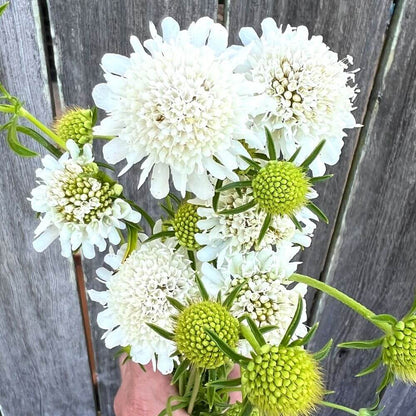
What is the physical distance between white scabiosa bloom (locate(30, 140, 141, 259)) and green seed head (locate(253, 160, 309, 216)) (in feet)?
0.40

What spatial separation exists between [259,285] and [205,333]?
0.08 metres

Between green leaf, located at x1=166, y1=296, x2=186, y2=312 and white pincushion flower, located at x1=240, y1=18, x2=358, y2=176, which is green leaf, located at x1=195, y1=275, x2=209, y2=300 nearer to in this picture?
green leaf, located at x1=166, y1=296, x2=186, y2=312

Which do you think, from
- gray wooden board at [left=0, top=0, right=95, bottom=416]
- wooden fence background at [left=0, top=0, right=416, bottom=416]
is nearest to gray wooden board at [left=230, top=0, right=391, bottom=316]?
wooden fence background at [left=0, top=0, right=416, bottom=416]

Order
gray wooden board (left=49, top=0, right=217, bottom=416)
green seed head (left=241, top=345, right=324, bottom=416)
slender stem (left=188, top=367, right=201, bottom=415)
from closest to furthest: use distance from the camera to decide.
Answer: green seed head (left=241, top=345, right=324, bottom=416), slender stem (left=188, top=367, right=201, bottom=415), gray wooden board (left=49, top=0, right=217, bottom=416)

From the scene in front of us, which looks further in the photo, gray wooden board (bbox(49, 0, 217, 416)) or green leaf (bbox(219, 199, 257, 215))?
gray wooden board (bbox(49, 0, 217, 416))

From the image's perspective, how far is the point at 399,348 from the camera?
0.51m

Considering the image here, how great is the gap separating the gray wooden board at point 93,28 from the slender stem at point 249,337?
0.51m

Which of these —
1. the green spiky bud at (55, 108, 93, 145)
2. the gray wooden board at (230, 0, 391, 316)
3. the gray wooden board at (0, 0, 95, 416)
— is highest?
the gray wooden board at (230, 0, 391, 316)

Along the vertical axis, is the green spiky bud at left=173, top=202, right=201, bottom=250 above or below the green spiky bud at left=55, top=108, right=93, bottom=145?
below

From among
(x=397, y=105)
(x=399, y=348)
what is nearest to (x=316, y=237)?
(x=397, y=105)

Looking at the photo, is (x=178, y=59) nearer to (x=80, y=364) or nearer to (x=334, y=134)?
(x=334, y=134)

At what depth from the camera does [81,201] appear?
51cm

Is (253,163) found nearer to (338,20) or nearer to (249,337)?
(249,337)

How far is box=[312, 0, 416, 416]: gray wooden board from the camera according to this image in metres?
0.87
